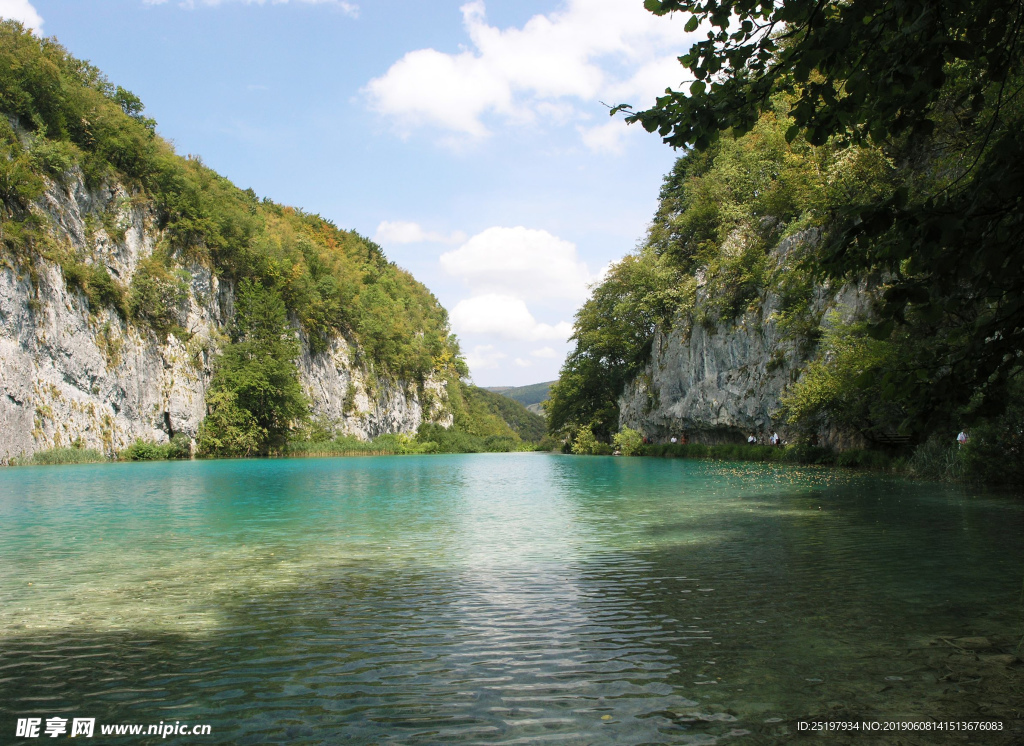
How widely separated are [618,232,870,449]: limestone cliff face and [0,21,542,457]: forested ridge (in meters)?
33.8

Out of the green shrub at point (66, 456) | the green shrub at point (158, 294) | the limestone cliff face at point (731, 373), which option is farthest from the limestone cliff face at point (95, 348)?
the limestone cliff face at point (731, 373)

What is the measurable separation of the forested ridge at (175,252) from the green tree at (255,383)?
0.12 meters

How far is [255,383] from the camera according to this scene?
182ft

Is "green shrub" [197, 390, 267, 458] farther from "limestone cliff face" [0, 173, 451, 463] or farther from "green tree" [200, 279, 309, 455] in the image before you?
"limestone cliff face" [0, 173, 451, 463]

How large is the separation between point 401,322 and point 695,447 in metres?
60.5

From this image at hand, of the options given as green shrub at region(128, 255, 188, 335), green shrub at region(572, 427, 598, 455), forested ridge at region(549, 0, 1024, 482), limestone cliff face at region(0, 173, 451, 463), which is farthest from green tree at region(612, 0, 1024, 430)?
green shrub at region(572, 427, 598, 455)

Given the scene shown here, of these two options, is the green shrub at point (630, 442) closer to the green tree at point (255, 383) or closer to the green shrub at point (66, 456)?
the green tree at point (255, 383)

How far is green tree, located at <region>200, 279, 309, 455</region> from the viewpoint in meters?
53.9

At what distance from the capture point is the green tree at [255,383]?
5388cm

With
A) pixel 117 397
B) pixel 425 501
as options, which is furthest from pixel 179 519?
pixel 117 397

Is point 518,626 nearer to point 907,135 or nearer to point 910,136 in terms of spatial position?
point 910,136

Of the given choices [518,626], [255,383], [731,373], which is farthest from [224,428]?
[518,626]

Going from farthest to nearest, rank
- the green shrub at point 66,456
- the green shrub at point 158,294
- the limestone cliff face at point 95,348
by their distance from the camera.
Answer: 1. the green shrub at point 158,294
2. the limestone cliff face at point 95,348
3. the green shrub at point 66,456

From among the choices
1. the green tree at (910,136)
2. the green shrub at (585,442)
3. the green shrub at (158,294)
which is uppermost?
the green shrub at (158,294)
